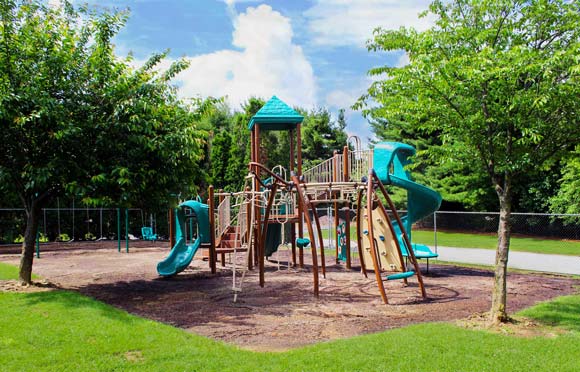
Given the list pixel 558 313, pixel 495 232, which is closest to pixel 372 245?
pixel 558 313

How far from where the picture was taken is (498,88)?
727 cm

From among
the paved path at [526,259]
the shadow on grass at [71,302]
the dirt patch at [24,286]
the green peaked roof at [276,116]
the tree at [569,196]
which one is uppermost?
the green peaked roof at [276,116]

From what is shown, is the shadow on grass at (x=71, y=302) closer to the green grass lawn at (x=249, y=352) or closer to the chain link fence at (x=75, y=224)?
the green grass lawn at (x=249, y=352)

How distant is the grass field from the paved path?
806 cm

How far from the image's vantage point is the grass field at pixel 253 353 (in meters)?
5.50

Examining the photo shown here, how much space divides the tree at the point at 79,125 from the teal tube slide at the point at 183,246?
314 cm

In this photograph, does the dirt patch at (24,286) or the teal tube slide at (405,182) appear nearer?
the dirt patch at (24,286)

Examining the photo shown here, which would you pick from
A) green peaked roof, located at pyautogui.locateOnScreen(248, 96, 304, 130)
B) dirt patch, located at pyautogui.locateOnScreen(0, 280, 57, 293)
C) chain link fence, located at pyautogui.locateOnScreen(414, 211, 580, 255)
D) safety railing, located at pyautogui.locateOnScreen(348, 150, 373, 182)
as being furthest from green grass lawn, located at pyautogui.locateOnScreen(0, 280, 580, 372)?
chain link fence, located at pyautogui.locateOnScreen(414, 211, 580, 255)

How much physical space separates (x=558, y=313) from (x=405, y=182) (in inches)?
227

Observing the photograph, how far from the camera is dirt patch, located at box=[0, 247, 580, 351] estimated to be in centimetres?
751

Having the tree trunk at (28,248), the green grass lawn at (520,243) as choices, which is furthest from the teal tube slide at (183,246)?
the green grass lawn at (520,243)

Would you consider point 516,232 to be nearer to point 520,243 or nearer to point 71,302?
point 520,243

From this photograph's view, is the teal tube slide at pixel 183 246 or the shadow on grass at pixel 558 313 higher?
the teal tube slide at pixel 183 246

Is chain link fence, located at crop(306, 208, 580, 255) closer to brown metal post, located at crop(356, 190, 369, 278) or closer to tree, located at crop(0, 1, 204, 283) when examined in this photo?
brown metal post, located at crop(356, 190, 369, 278)
